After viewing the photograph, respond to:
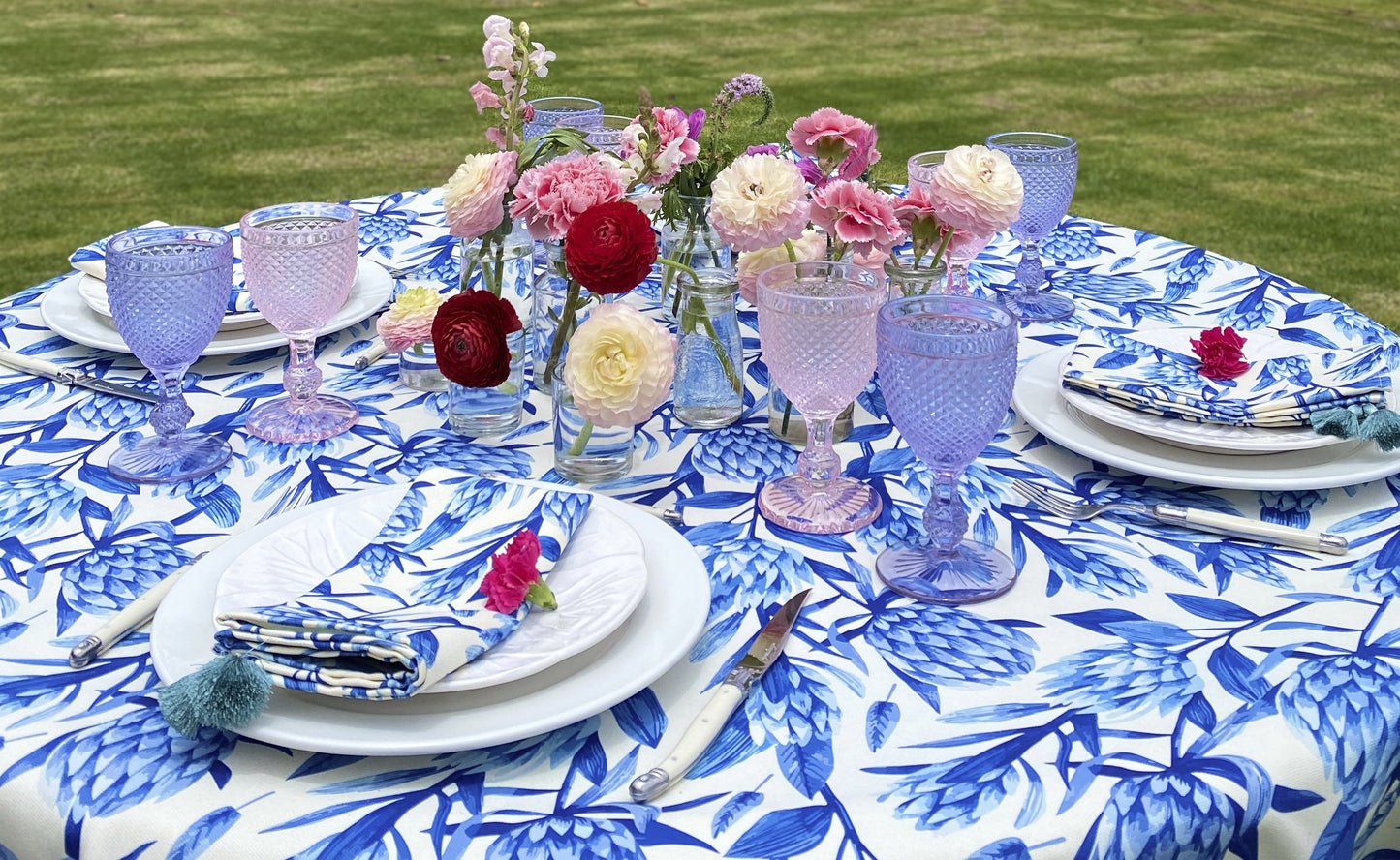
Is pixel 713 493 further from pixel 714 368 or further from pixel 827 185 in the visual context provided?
pixel 827 185

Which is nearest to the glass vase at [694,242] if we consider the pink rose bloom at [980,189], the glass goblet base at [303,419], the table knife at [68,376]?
the pink rose bloom at [980,189]

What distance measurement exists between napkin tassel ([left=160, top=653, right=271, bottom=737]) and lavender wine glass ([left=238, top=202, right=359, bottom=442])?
534mm

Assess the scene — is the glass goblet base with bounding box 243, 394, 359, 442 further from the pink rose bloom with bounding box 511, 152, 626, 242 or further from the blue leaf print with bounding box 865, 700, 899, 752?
the blue leaf print with bounding box 865, 700, 899, 752

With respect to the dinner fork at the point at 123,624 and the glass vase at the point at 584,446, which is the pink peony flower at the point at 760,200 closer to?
the glass vase at the point at 584,446

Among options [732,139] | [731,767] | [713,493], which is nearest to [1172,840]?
[731,767]

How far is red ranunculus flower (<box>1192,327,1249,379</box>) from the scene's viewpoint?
4.52 ft

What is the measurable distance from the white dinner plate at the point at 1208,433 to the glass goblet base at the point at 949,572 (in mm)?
248

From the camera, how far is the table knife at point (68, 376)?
1460 millimetres

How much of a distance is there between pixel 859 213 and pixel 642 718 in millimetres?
573

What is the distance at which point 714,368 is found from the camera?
4.70ft

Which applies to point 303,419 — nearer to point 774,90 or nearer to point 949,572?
point 949,572

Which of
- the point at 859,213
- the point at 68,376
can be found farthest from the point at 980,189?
the point at 68,376

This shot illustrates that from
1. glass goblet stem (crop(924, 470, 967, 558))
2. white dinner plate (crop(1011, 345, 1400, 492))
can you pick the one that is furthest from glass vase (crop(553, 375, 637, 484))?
white dinner plate (crop(1011, 345, 1400, 492))

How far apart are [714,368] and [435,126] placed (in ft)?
19.0
